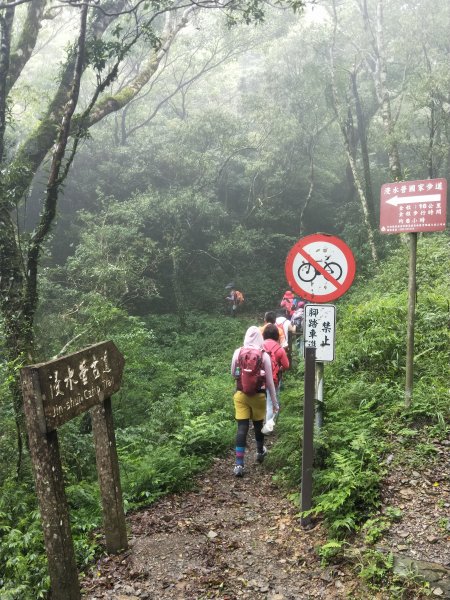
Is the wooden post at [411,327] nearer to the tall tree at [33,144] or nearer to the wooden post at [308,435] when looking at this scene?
the wooden post at [308,435]

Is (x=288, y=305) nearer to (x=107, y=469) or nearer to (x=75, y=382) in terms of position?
(x=107, y=469)

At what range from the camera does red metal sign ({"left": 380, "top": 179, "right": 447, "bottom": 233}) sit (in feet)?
17.1

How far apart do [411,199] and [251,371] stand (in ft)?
9.27

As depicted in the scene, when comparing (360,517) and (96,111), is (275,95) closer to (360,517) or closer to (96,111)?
(96,111)

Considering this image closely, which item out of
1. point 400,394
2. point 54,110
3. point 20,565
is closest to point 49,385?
point 20,565

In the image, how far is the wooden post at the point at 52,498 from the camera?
10.3 feet

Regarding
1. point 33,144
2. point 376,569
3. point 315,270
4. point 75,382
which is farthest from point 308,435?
point 33,144

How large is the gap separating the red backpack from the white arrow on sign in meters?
2.46

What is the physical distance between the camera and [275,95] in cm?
2584

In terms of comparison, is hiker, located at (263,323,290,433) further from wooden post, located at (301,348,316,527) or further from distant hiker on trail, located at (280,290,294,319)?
distant hiker on trail, located at (280,290,294,319)

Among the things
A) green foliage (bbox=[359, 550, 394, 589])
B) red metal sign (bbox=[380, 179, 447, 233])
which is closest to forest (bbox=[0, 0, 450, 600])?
green foliage (bbox=[359, 550, 394, 589])

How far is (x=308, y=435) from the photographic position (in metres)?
4.52

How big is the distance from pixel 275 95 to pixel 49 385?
26.0 m

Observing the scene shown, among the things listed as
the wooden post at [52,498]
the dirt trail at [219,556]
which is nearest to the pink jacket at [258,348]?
the dirt trail at [219,556]
